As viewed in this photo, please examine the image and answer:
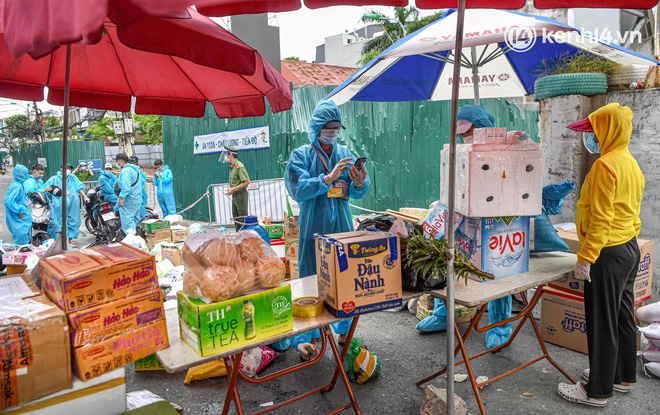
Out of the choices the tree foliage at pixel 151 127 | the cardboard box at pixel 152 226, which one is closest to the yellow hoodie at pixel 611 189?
the cardboard box at pixel 152 226

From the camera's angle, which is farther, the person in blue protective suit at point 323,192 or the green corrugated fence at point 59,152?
the green corrugated fence at point 59,152

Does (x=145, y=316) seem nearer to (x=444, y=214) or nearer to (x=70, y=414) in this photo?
(x=70, y=414)

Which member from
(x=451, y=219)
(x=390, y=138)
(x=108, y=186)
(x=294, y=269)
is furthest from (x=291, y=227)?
(x=108, y=186)

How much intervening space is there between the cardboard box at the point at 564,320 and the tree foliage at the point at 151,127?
2971cm

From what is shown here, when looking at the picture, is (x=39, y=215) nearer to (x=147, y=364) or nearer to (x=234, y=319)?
(x=147, y=364)

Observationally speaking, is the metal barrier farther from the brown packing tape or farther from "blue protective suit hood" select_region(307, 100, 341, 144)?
the brown packing tape

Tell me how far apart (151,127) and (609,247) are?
35.2m

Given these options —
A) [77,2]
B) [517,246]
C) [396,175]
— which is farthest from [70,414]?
[396,175]

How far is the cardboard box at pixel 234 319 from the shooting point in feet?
6.48

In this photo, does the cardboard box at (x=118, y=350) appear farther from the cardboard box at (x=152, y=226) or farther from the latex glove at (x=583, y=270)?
the cardboard box at (x=152, y=226)

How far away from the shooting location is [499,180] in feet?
9.62

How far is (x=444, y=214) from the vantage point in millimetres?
3408

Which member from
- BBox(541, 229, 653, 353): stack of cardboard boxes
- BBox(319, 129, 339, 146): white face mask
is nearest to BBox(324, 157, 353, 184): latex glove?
BBox(319, 129, 339, 146): white face mask

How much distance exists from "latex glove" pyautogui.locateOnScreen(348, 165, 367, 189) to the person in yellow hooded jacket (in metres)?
1.58
